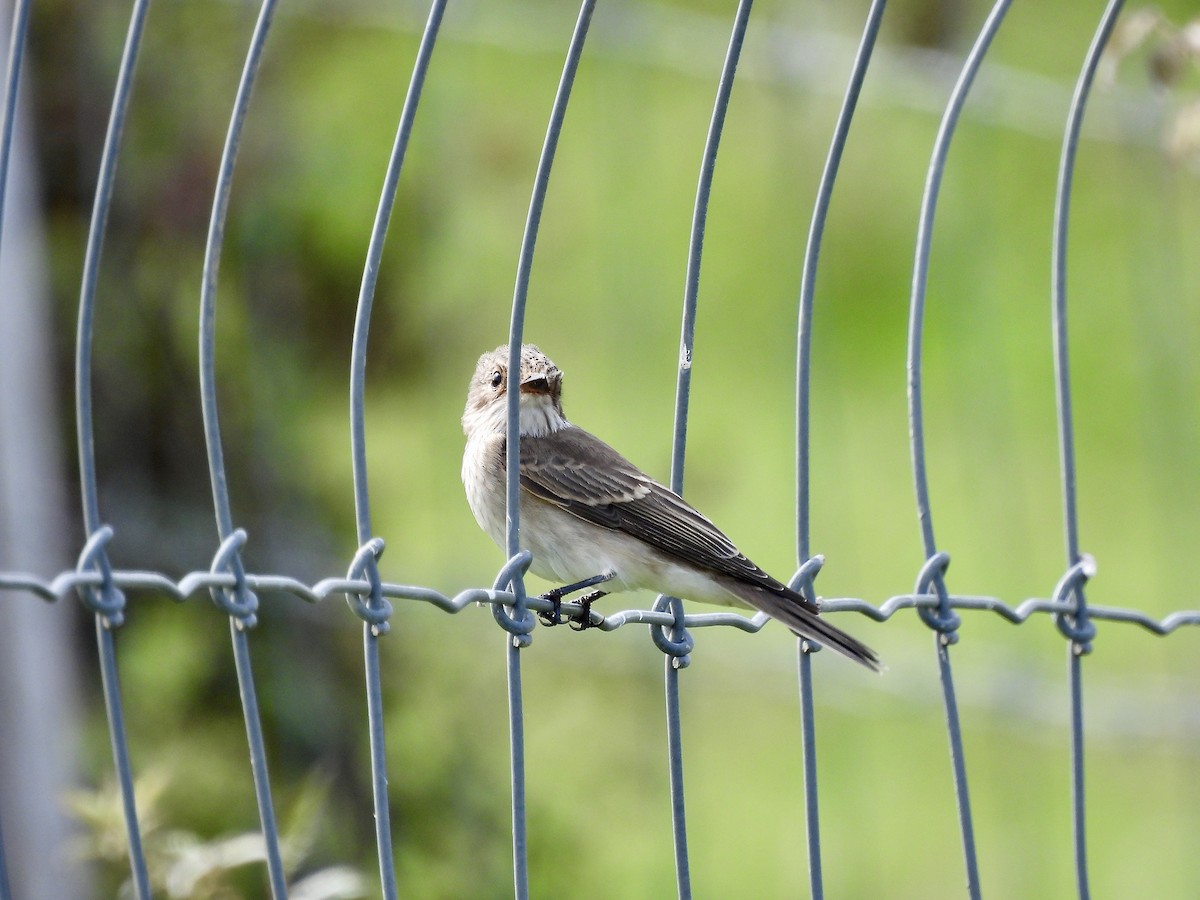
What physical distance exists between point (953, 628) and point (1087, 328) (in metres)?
9.95

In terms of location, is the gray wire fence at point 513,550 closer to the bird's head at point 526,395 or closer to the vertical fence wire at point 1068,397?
the vertical fence wire at point 1068,397

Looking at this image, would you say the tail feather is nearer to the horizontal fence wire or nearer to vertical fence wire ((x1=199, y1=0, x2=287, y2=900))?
the horizontal fence wire

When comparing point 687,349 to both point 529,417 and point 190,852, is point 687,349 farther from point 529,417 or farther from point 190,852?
point 190,852

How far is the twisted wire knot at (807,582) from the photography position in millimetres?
2527

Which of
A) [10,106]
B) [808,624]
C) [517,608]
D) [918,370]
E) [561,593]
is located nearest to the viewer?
[10,106]

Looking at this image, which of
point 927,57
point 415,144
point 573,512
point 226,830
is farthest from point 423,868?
point 927,57

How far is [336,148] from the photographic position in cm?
536

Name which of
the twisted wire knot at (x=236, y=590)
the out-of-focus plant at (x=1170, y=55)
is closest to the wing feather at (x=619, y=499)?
the twisted wire knot at (x=236, y=590)

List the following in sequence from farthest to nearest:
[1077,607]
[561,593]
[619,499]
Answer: [619,499]
[561,593]
[1077,607]

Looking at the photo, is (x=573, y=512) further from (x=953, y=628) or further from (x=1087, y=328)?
(x=1087, y=328)

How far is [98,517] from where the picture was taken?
1.92 metres

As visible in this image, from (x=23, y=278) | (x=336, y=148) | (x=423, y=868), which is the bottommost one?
(x=423, y=868)

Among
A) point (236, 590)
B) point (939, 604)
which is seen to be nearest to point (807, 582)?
point (939, 604)

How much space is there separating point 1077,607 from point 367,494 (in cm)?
150
